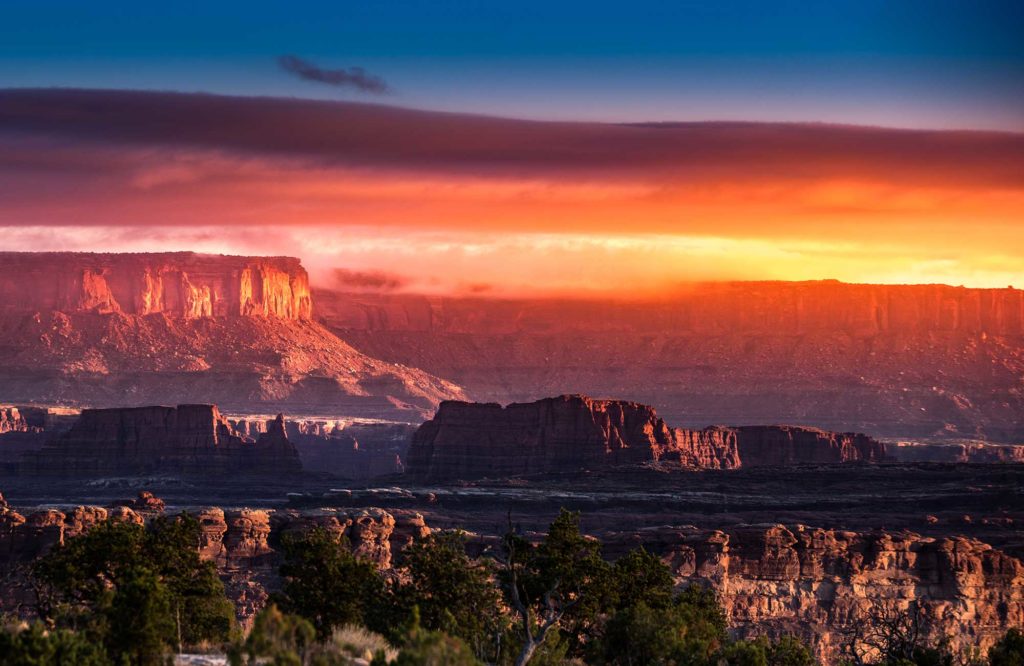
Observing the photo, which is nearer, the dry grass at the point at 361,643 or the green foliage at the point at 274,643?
the green foliage at the point at 274,643

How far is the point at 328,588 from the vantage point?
2201 inches

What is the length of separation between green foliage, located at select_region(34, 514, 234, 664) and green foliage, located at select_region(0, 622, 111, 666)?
5611 mm

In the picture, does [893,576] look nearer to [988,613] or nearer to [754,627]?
[988,613]

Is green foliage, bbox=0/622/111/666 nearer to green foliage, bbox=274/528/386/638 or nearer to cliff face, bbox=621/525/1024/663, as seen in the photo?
green foliage, bbox=274/528/386/638

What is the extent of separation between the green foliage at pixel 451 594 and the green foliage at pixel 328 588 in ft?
2.96

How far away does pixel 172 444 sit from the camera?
643ft

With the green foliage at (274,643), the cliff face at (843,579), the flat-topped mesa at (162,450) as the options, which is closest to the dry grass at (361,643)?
the green foliage at (274,643)

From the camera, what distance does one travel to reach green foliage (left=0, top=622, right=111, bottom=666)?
40.2m

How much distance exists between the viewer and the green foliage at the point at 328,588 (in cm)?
5544

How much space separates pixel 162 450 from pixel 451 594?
14270 centimetres

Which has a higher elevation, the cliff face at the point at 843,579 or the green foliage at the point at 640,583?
the green foliage at the point at 640,583

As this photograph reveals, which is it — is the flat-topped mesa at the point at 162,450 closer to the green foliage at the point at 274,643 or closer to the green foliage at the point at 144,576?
the green foliage at the point at 144,576

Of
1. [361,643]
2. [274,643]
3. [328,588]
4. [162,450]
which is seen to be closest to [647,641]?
[328,588]

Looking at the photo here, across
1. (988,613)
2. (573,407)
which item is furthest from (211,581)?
(573,407)
